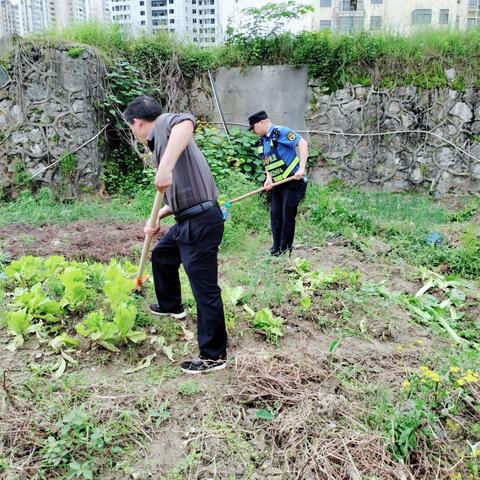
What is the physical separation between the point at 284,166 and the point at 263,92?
4.34m

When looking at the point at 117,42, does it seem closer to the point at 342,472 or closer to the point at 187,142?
the point at 187,142

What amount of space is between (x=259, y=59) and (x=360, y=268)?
5531 mm

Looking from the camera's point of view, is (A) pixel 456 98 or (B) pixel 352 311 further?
(A) pixel 456 98

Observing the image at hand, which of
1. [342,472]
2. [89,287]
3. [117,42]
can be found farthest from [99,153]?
[342,472]

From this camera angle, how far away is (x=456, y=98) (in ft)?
28.1

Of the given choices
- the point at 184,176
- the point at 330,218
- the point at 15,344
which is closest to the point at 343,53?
the point at 330,218

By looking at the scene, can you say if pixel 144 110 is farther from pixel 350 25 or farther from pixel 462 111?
pixel 350 25

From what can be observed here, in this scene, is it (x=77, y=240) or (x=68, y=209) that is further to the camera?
(x=68, y=209)

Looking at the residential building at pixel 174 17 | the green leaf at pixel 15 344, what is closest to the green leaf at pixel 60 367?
the green leaf at pixel 15 344

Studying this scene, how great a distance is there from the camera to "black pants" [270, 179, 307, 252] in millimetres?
5082

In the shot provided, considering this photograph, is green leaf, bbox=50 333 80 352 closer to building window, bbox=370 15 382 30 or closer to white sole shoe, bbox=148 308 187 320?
white sole shoe, bbox=148 308 187 320

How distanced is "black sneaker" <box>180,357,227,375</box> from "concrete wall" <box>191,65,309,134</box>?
684 cm

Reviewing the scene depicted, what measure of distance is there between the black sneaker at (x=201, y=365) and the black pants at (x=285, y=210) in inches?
99.6

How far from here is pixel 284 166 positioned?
5.12 metres
